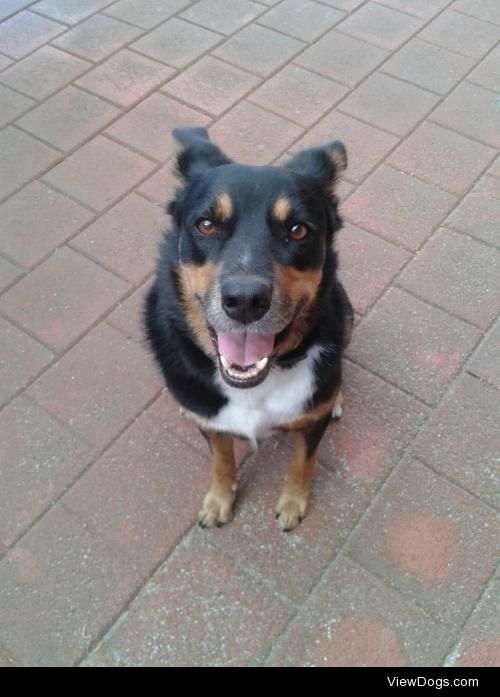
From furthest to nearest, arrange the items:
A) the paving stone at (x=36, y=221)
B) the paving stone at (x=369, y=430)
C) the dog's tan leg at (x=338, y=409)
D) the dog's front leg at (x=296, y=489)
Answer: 1. the paving stone at (x=36, y=221)
2. the dog's tan leg at (x=338, y=409)
3. the paving stone at (x=369, y=430)
4. the dog's front leg at (x=296, y=489)

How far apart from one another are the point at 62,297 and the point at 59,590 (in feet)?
5.20

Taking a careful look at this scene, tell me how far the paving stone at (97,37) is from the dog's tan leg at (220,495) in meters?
3.56

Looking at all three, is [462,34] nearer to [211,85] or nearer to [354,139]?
[354,139]

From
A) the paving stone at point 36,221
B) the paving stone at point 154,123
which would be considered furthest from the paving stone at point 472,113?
the paving stone at point 36,221

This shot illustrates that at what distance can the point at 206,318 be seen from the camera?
6.73ft

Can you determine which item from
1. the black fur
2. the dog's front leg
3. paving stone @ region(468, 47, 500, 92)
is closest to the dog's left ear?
the black fur

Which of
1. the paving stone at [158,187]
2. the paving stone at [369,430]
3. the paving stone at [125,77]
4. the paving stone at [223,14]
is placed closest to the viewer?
the paving stone at [369,430]

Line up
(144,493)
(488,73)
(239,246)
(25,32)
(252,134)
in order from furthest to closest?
(25,32) → (488,73) → (252,134) → (144,493) → (239,246)

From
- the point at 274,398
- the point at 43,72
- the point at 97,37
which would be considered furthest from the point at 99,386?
the point at 97,37

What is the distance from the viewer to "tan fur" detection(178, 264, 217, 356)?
2.03m

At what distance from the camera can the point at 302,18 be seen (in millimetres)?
4863

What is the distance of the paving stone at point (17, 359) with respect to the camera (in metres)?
3.05

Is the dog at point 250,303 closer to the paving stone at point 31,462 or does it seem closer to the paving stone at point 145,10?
the paving stone at point 31,462
